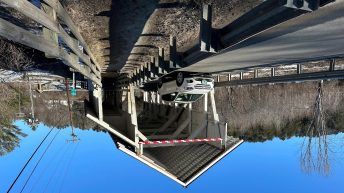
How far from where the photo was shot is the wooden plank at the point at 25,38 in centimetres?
303

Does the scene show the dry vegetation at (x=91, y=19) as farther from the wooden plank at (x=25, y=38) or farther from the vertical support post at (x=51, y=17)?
the wooden plank at (x=25, y=38)

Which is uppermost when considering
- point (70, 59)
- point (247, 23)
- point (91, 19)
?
point (91, 19)

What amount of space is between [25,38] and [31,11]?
297mm

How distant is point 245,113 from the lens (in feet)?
105

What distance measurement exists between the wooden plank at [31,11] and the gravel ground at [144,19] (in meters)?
2.61

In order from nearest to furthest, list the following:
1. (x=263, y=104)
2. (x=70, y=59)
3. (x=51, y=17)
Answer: (x=51, y=17) < (x=70, y=59) < (x=263, y=104)

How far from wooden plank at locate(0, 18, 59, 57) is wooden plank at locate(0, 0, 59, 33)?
17cm

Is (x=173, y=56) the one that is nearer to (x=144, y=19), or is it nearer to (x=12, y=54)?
(x=144, y=19)

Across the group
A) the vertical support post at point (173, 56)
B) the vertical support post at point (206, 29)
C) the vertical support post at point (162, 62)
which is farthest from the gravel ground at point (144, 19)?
the vertical support post at point (206, 29)

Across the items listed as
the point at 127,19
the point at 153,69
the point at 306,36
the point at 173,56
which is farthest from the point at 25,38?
the point at 153,69

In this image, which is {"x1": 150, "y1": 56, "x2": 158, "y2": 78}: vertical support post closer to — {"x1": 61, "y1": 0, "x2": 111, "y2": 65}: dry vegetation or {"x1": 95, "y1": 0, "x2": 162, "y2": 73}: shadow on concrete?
{"x1": 95, "y1": 0, "x2": 162, "y2": 73}: shadow on concrete

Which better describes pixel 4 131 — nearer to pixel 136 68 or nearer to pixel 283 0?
pixel 136 68

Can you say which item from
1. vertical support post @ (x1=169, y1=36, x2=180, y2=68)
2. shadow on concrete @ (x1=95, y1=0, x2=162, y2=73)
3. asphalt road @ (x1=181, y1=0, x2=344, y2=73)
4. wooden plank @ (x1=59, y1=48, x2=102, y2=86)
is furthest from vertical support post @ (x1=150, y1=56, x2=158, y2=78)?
asphalt road @ (x1=181, y1=0, x2=344, y2=73)

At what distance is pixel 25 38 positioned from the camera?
3363 millimetres
